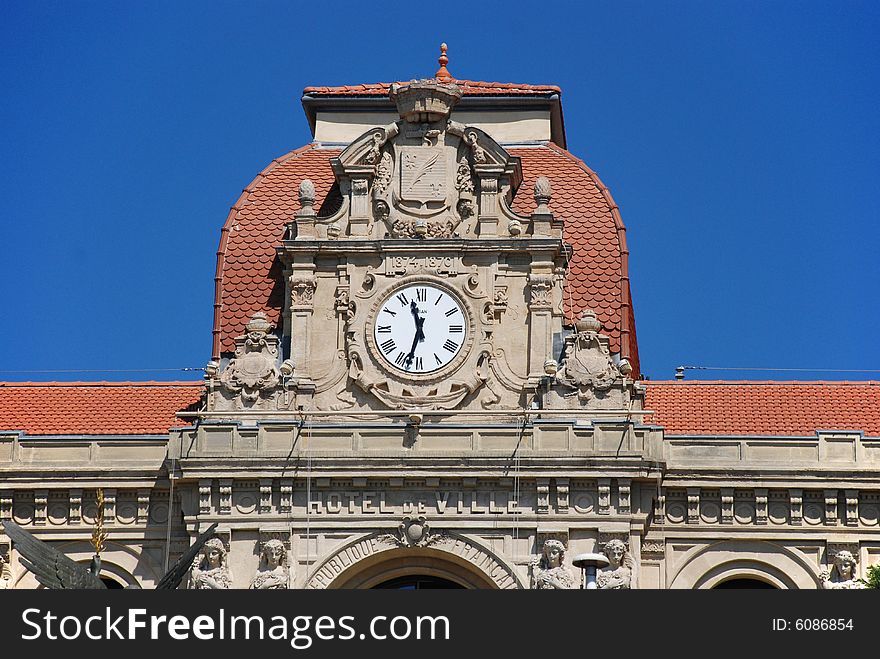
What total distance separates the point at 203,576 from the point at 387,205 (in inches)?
350


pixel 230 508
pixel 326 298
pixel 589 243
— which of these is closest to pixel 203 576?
pixel 230 508

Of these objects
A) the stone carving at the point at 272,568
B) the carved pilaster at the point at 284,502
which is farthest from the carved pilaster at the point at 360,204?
the stone carving at the point at 272,568

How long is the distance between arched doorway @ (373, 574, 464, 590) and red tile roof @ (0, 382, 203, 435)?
6013mm

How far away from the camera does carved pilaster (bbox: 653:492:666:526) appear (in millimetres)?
66750

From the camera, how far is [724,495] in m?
66.9

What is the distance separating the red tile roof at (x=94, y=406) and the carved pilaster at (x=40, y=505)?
85.4 inches

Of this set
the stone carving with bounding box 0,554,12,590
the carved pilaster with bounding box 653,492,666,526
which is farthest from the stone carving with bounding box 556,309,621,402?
the stone carving with bounding box 0,554,12,590

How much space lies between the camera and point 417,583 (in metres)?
66.7

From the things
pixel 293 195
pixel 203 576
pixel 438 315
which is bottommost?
pixel 203 576

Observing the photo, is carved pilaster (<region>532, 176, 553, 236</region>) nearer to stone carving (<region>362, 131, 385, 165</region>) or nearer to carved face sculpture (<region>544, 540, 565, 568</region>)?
stone carving (<region>362, 131, 385, 165</region>)

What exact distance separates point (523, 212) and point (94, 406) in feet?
33.4

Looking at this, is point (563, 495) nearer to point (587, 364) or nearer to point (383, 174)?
point (587, 364)

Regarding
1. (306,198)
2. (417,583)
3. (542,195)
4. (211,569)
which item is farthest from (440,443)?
(306,198)
